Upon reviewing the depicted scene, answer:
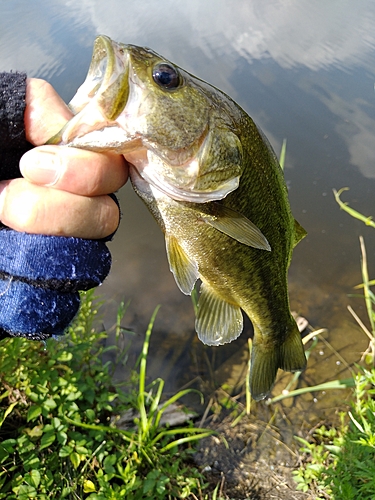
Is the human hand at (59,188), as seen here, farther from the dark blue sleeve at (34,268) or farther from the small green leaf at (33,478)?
the small green leaf at (33,478)

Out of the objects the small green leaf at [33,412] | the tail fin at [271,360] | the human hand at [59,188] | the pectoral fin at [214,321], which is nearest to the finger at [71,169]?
the human hand at [59,188]

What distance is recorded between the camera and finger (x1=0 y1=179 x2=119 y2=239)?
1240 millimetres

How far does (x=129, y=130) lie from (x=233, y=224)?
0.48m

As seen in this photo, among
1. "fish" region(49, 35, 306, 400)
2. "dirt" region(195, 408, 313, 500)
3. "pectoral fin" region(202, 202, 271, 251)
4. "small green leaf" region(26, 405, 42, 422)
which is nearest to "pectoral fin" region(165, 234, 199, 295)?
"fish" region(49, 35, 306, 400)

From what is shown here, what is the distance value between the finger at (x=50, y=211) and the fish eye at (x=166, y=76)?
0.39 metres

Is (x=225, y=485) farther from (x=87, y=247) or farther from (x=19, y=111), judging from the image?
(x=19, y=111)

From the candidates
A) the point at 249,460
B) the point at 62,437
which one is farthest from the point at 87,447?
the point at 249,460

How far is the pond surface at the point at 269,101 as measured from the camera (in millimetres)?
4332

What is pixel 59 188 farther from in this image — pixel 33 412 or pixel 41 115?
pixel 33 412

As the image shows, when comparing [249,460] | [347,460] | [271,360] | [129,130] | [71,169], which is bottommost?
[249,460]

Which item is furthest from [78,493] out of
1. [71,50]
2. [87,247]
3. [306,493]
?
[71,50]

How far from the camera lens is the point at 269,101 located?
663 cm

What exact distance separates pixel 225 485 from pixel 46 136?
2.62 metres

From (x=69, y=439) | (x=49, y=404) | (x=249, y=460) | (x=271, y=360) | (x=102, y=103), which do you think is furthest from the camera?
(x=249, y=460)
